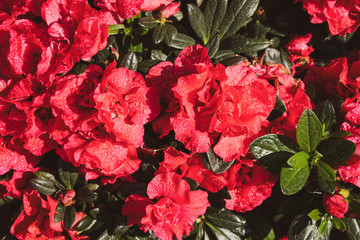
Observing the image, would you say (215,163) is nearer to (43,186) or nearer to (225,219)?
(225,219)

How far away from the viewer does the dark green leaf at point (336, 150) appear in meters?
1.22

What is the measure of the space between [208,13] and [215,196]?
2.80 feet

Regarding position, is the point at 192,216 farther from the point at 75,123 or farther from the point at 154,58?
the point at 154,58

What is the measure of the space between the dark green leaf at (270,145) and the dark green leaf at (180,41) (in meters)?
0.55

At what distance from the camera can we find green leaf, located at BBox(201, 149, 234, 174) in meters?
1.23

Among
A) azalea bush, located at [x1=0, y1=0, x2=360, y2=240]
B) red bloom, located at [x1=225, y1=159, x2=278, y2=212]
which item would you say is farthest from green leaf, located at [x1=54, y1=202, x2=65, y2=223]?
red bloom, located at [x1=225, y1=159, x2=278, y2=212]

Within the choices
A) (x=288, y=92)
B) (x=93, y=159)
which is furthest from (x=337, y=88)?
(x=93, y=159)

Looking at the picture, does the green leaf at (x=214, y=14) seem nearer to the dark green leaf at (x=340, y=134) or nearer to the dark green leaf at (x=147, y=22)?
the dark green leaf at (x=147, y=22)

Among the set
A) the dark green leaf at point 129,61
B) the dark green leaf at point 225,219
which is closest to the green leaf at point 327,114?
the dark green leaf at point 225,219

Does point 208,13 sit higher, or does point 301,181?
point 208,13

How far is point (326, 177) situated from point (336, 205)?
13 centimetres

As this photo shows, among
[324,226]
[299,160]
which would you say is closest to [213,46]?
[299,160]

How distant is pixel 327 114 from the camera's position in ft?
4.46

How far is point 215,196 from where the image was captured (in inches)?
58.1
